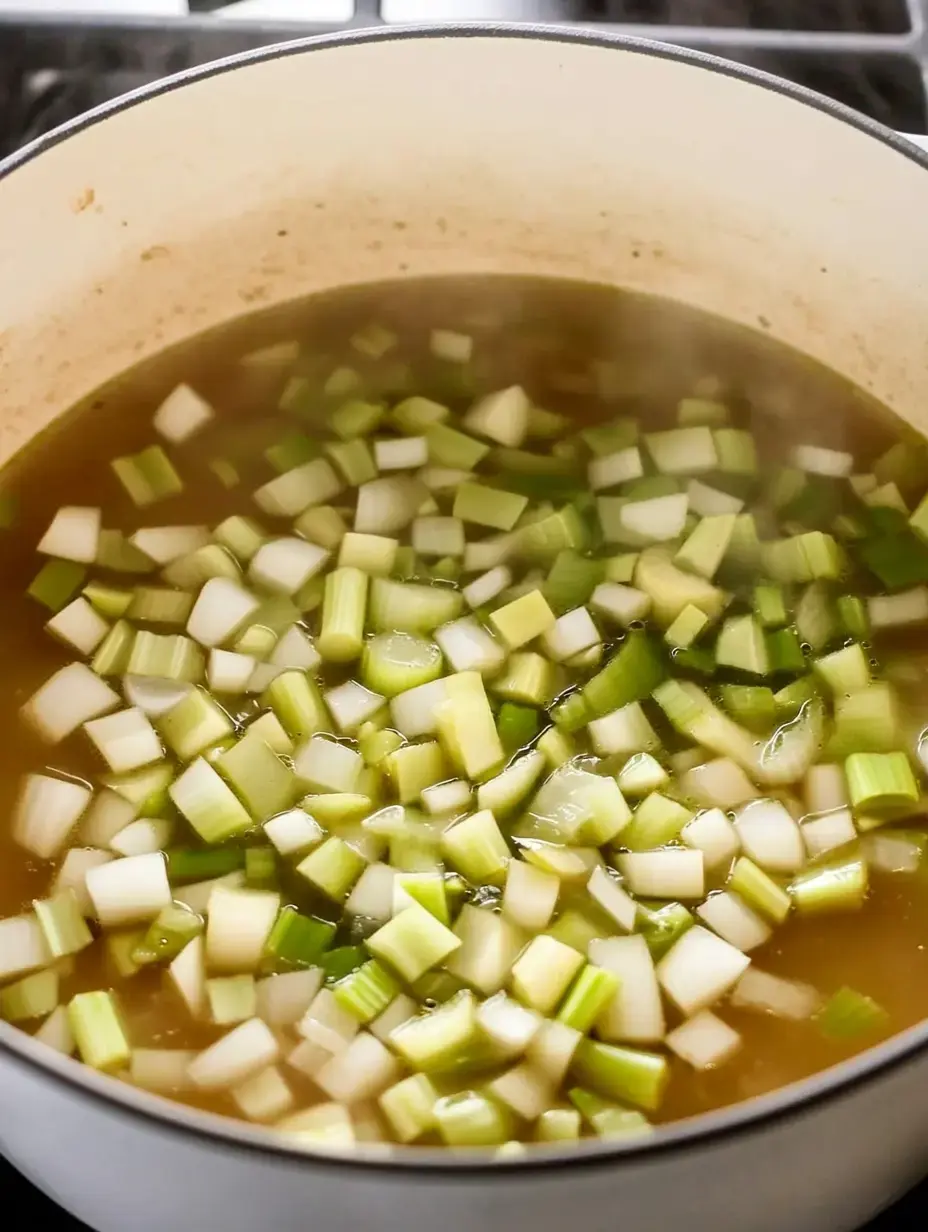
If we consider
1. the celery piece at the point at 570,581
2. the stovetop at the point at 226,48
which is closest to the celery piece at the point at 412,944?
the celery piece at the point at 570,581

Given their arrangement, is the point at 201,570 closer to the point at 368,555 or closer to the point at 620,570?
the point at 368,555

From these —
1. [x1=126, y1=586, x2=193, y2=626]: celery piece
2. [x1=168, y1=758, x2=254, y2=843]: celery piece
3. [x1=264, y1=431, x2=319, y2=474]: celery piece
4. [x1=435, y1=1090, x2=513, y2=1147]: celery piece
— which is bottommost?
[x1=435, y1=1090, x2=513, y2=1147]: celery piece

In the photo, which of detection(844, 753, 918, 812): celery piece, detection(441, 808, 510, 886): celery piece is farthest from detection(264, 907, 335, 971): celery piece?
detection(844, 753, 918, 812): celery piece

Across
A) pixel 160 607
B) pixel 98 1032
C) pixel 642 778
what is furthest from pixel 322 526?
pixel 98 1032

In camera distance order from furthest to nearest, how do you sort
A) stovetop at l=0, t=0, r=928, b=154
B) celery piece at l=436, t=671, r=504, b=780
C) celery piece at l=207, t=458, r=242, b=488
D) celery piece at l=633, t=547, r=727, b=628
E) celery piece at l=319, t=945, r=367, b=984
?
stovetop at l=0, t=0, r=928, b=154, celery piece at l=207, t=458, r=242, b=488, celery piece at l=633, t=547, r=727, b=628, celery piece at l=436, t=671, r=504, b=780, celery piece at l=319, t=945, r=367, b=984

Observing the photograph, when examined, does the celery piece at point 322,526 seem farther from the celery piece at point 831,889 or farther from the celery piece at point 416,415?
the celery piece at point 831,889

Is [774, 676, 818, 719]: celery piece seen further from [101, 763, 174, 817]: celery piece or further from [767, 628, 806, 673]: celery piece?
[101, 763, 174, 817]: celery piece

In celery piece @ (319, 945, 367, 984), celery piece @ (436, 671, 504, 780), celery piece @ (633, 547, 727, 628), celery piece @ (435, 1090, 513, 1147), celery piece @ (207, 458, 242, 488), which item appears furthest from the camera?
celery piece @ (207, 458, 242, 488)
